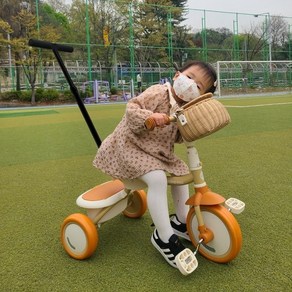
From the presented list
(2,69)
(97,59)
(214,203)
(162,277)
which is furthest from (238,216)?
(97,59)

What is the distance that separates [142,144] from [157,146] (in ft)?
0.26

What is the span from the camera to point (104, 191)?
2.06 metres

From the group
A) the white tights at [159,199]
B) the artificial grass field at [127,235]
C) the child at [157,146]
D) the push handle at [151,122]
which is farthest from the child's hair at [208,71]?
the artificial grass field at [127,235]

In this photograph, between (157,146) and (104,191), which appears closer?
(157,146)

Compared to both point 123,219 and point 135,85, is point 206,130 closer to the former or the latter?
point 123,219

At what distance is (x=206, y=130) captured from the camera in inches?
64.2

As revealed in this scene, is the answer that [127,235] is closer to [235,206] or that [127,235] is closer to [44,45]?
[235,206]

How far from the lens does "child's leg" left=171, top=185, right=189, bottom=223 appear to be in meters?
2.10

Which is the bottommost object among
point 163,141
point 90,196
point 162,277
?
point 162,277

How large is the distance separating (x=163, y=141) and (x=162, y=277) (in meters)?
0.66

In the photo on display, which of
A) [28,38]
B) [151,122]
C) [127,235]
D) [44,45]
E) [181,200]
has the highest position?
[28,38]

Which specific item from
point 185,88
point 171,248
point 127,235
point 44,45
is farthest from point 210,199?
point 44,45

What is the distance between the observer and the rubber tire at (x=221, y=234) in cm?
172

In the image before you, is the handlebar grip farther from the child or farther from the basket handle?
the basket handle
